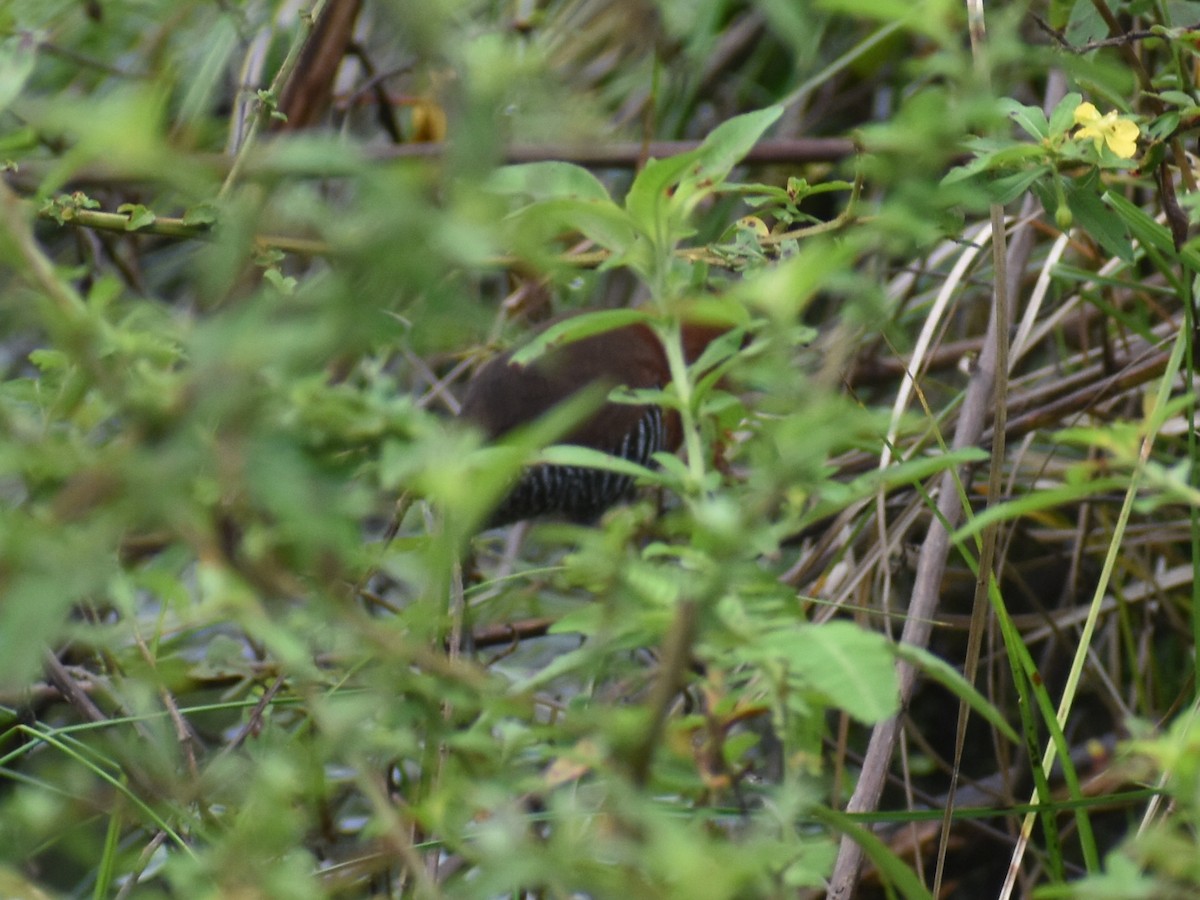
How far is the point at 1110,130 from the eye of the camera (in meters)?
0.91

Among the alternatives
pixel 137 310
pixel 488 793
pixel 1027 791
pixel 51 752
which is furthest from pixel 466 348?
pixel 488 793

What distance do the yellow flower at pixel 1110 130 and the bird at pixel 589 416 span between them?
727mm

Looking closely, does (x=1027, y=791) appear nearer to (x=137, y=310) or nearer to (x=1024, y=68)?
(x=1024, y=68)

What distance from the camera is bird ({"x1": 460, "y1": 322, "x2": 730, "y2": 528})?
1.65 metres

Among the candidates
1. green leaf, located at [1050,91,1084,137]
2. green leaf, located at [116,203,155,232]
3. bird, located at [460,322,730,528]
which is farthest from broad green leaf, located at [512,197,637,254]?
bird, located at [460,322,730,528]

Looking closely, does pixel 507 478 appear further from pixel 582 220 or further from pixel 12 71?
pixel 12 71

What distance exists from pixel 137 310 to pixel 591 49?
2.08 meters

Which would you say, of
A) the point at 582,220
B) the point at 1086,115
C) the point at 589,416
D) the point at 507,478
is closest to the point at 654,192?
the point at 582,220

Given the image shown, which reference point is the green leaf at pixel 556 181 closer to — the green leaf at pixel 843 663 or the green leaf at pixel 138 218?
the green leaf at pixel 843 663

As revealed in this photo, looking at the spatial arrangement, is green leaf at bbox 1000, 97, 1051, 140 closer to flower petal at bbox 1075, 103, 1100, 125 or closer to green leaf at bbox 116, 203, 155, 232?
flower petal at bbox 1075, 103, 1100, 125

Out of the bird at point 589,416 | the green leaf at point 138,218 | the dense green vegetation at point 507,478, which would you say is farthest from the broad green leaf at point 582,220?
the bird at point 589,416

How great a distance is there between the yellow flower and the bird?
28.6 inches

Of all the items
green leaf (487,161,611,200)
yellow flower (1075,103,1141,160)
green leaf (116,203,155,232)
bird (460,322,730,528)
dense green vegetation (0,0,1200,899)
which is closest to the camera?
dense green vegetation (0,0,1200,899)

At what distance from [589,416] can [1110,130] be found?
944mm
